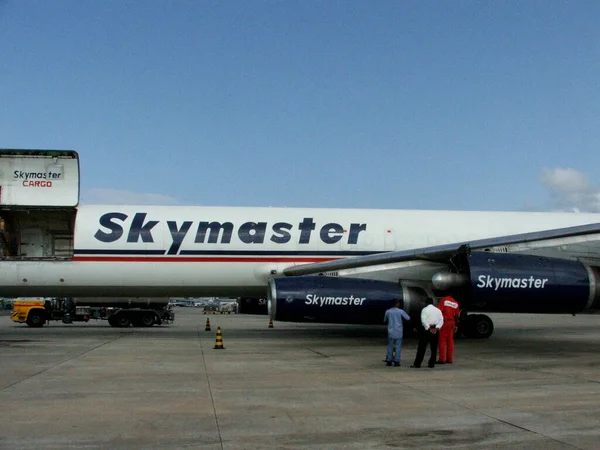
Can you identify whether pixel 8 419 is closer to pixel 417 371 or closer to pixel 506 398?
pixel 506 398

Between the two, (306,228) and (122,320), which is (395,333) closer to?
(306,228)

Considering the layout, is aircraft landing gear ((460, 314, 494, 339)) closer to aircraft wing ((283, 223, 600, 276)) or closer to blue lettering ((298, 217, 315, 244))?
aircraft wing ((283, 223, 600, 276))

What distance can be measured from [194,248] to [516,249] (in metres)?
8.92

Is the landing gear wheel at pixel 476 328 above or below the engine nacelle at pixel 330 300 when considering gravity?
below

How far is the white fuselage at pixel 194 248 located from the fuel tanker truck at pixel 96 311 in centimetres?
756

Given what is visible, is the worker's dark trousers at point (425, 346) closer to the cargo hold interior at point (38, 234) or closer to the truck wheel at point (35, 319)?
the cargo hold interior at point (38, 234)

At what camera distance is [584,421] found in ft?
23.2

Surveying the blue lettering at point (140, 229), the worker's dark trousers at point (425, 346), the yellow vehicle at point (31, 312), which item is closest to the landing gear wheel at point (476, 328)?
the worker's dark trousers at point (425, 346)

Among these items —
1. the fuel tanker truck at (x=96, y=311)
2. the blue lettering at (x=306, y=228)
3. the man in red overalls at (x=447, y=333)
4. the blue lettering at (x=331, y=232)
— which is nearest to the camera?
the man in red overalls at (x=447, y=333)

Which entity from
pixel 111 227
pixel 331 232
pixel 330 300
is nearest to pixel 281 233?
pixel 331 232

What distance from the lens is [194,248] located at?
18516 millimetres

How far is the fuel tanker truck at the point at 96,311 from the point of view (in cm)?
2721

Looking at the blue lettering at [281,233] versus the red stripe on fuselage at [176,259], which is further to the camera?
the blue lettering at [281,233]

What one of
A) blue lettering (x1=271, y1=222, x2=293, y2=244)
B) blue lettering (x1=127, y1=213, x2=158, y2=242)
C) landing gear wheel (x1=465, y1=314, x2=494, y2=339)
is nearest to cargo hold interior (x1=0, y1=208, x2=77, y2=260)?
blue lettering (x1=127, y1=213, x2=158, y2=242)
